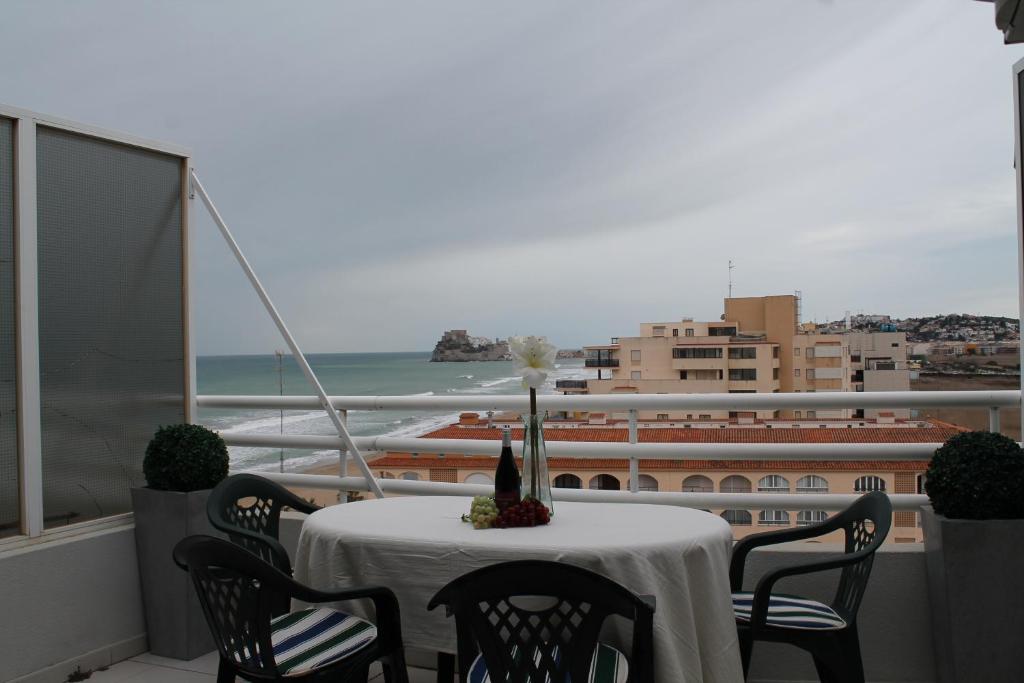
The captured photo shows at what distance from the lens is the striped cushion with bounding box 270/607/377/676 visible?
82.3 inches

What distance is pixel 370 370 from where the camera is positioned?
41625 millimetres

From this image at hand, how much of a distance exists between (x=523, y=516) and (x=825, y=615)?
93 cm

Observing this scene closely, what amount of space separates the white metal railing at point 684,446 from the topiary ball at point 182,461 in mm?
456

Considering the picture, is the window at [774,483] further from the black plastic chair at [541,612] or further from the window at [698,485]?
the black plastic chair at [541,612]

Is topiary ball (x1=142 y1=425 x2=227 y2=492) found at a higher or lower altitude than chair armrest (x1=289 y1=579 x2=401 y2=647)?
higher

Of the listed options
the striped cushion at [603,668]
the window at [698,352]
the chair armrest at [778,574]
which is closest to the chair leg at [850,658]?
the chair armrest at [778,574]

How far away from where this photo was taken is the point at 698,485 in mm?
3326

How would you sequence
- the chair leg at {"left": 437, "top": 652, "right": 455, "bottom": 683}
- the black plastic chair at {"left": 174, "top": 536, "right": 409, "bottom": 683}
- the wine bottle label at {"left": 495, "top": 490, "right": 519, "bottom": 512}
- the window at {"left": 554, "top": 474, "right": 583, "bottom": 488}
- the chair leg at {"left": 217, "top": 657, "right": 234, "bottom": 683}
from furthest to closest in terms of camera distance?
the window at {"left": 554, "top": 474, "right": 583, "bottom": 488} → the chair leg at {"left": 437, "top": 652, "right": 455, "bottom": 683} → the wine bottle label at {"left": 495, "top": 490, "right": 519, "bottom": 512} → the chair leg at {"left": 217, "top": 657, "right": 234, "bottom": 683} → the black plastic chair at {"left": 174, "top": 536, "right": 409, "bottom": 683}

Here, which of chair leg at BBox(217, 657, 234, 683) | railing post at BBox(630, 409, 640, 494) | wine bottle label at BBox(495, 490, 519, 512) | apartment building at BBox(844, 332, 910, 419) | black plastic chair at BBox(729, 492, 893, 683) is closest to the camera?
chair leg at BBox(217, 657, 234, 683)

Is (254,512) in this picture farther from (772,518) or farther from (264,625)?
(772,518)

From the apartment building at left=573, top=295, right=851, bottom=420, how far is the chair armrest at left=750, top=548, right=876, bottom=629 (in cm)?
1053

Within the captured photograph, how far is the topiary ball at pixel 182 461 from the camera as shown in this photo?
11.2ft

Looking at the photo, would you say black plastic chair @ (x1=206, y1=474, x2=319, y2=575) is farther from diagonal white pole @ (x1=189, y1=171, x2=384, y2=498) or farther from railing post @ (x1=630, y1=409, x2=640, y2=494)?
railing post @ (x1=630, y1=409, x2=640, y2=494)

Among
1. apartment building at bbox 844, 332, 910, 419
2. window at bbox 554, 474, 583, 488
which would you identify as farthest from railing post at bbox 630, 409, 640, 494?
apartment building at bbox 844, 332, 910, 419
